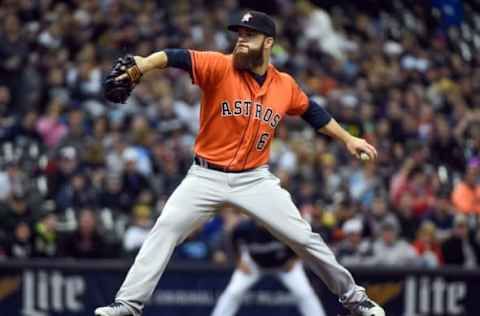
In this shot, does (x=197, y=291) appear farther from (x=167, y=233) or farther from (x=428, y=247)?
(x=167, y=233)

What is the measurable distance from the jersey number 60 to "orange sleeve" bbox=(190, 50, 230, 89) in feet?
1.69

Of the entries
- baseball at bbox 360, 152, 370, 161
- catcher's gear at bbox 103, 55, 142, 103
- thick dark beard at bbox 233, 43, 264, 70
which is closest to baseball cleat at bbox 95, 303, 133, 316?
catcher's gear at bbox 103, 55, 142, 103

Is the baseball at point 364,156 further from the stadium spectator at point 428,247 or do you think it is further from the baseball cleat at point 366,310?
the stadium spectator at point 428,247

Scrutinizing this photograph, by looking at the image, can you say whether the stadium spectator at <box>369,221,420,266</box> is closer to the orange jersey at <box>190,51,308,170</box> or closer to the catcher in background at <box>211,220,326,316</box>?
the catcher in background at <box>211,220,326,316</box>

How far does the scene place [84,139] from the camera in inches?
578

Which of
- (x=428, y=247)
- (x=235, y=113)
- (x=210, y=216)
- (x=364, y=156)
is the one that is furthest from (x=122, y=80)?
(x=428, y=247)

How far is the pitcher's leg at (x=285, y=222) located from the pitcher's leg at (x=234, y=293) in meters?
4.45

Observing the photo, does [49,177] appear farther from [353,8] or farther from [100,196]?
[353,8]

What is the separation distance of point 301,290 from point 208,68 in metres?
5.35

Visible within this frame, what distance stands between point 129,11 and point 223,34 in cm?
141

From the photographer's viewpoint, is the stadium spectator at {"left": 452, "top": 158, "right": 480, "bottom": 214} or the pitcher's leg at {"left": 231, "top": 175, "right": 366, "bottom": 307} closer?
the pitcher's leg at {"left": 231, "top": 175, "right": 366, "bottom": 307}

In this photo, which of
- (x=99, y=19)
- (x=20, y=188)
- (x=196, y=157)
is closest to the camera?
(x=196, y=157)

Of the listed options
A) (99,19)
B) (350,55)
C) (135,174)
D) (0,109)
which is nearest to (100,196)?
(135,174)

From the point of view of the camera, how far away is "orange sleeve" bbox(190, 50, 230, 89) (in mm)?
7895
